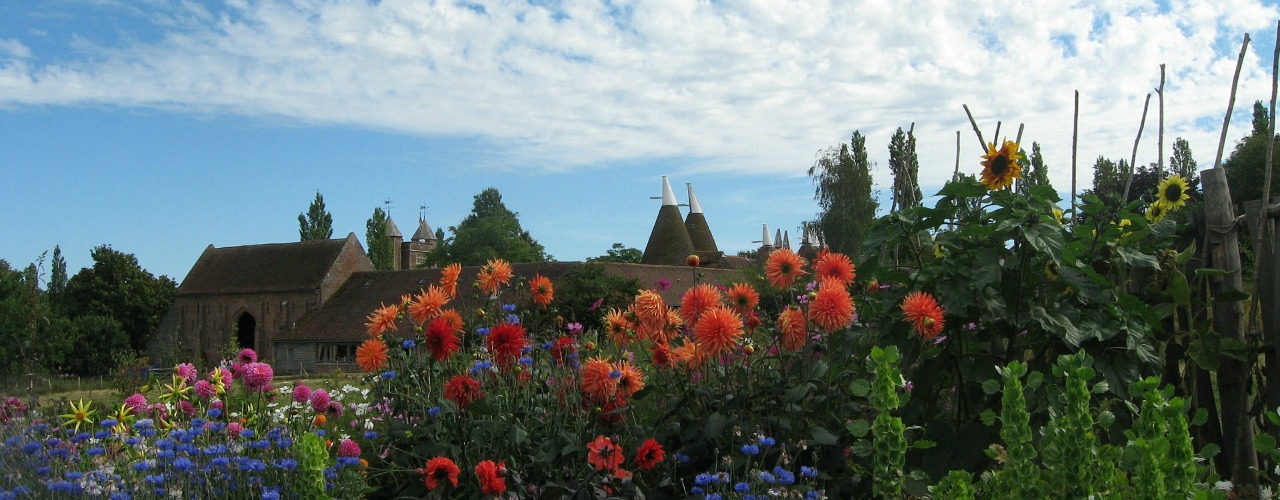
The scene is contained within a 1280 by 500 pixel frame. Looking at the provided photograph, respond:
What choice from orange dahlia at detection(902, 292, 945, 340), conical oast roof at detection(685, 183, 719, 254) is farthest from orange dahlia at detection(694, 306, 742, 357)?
Result: conical oast roof at detection(685, 183, 719, 254)

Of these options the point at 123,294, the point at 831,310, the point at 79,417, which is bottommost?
the point at 79,417

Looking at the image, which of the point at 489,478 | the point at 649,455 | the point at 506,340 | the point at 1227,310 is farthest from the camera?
the point at 1227,310

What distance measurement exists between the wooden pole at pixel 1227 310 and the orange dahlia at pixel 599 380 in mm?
2279

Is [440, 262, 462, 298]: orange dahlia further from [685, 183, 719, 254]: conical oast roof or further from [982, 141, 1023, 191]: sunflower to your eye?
[685, 183, 719, 254]: conical oast roof

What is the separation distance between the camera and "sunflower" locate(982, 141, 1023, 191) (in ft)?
12.4

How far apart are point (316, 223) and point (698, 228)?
2611cm

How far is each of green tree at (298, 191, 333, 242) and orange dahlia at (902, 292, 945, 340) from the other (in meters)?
65.8

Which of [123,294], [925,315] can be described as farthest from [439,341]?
[123,294]

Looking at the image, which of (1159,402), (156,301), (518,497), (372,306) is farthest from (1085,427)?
(156,301)

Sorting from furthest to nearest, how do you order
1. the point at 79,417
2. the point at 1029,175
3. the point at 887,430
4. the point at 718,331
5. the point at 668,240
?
the point at 668,240 < the point at 1029,175 < the point at 79,417 < the point at 718,331 < the point at 887,430

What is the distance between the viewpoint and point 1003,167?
379 centimetres

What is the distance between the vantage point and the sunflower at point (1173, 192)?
4.48 metres

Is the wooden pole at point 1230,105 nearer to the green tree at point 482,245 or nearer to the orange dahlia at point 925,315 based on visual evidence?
the orange dahlia at point 925,315

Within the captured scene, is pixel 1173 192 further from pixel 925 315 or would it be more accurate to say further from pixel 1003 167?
pixel 925 315
